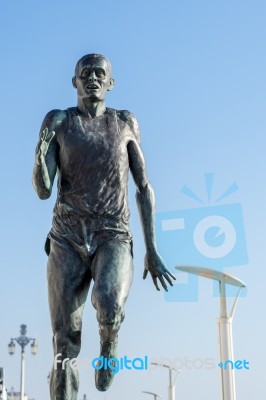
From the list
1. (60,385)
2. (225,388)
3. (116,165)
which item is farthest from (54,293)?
(225,388)

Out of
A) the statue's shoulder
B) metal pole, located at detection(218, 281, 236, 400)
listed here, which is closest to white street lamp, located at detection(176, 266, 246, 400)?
metal pole, located at detection(218, 281, 236, 400)

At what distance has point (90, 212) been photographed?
240 inches

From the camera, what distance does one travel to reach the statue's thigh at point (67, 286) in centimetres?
595

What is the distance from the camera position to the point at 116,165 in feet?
20.5

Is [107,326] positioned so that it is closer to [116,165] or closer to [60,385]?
[60,385]

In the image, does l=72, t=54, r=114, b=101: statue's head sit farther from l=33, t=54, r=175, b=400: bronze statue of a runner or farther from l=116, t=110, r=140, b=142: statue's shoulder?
l=116, t=110, r=140, b=142: statue's shoulder

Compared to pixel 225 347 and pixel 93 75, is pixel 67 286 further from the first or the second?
pixel 225 347

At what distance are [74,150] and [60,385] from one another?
6.11 ft

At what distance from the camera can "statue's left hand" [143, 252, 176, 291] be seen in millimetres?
6223

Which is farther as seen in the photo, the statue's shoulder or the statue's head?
the statue's shoulder

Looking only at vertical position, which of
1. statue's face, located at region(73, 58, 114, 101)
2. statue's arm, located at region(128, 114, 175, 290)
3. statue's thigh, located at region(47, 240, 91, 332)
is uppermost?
statue's face, located at region(73, 58, 114, 101)

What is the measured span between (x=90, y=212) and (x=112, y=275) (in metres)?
0.60

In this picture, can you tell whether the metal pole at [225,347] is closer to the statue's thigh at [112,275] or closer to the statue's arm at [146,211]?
the statue's arm at [146,211]

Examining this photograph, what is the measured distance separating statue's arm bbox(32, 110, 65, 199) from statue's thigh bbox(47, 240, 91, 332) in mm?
499
